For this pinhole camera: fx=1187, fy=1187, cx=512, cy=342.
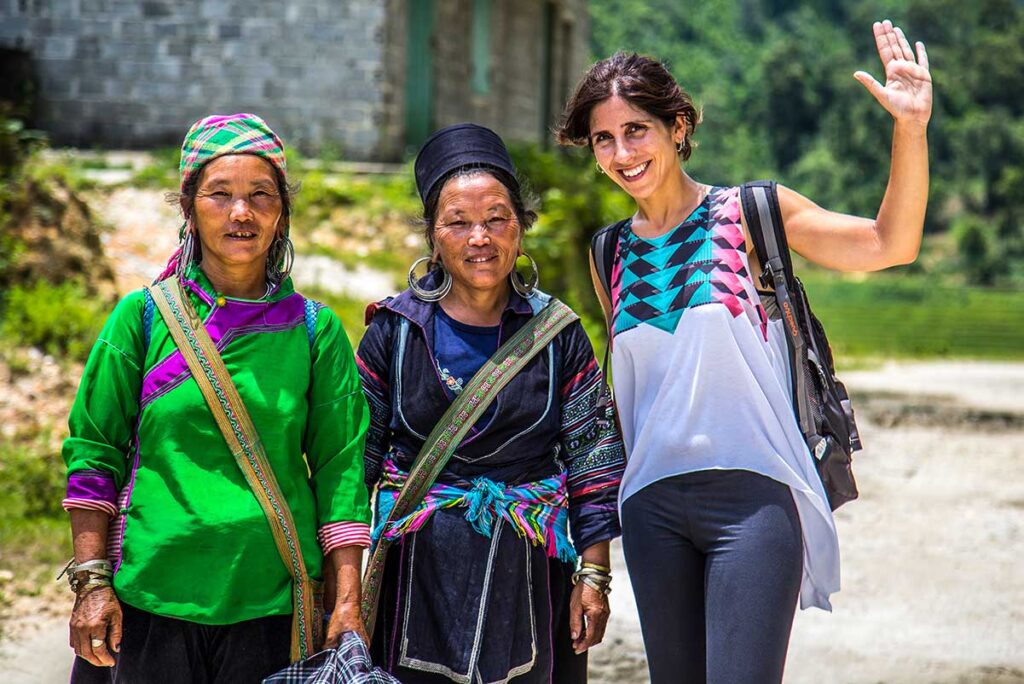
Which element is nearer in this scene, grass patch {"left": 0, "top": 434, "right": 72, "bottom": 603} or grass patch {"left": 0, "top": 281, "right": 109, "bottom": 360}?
grass patch {"left": 0, "top": 434, "right": 72, "bottom": 603}

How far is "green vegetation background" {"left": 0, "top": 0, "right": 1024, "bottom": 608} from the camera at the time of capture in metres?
6.96

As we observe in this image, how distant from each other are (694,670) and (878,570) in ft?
12.0

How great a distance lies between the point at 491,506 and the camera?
262cm

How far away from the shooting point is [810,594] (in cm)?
277

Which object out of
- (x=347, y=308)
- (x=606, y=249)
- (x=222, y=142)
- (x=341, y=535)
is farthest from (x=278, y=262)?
(x=347, y=308)

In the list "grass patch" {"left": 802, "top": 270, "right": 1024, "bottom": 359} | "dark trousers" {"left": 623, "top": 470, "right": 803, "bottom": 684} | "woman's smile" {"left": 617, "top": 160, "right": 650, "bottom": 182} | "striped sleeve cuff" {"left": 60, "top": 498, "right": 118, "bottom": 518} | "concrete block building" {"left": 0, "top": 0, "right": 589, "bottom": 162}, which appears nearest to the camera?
"striped sleeve cuff" {"left": 60, "top": 498, "right": 118, "bottom": 518}

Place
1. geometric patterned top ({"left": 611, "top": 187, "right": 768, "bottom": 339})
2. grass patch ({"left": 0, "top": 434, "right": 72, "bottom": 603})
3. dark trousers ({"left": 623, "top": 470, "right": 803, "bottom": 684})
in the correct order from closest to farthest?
1. dark trousers ({"left": 623, "top": 470, "right": 803, "bottom": 684})
2. geometric patterned top ({"left": 611, "top": 187, "right": 768, "bottom": 339})
3. grass patch ({"left": 0, "top": 434, "right": 72, "bottom": 603})

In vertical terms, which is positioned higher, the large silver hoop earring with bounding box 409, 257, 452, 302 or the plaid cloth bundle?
the large silver hoop earring with bounding box 409, 257, 452, 302

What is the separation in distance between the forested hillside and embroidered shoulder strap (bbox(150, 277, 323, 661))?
45883 mm

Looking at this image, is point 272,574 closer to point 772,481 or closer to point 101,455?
point 101,455

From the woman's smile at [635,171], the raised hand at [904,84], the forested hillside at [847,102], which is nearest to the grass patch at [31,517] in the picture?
the woman's smile at [635,171]

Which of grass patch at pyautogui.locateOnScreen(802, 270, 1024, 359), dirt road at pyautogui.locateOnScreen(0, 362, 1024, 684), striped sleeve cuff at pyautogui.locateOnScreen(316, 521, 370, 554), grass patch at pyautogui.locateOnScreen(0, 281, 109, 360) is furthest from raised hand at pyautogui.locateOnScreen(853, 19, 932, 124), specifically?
grass patch at pyautogui.locateOnScreen(802, 270, 1024, 359)

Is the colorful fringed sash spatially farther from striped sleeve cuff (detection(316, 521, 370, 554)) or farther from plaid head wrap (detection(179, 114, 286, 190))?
plaid head wrap (detection(179, 114, 286, 190))

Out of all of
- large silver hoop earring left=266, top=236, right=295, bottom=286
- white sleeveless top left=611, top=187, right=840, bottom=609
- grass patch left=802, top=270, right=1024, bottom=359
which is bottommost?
grass patch left=802, top=270, right=1024, bottom=359
